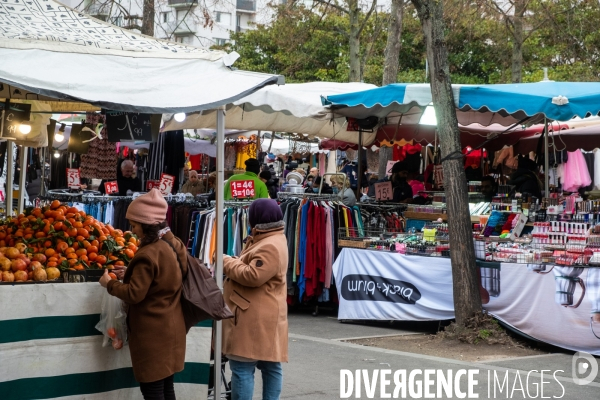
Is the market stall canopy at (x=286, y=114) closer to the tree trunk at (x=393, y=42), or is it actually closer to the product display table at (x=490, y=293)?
the product display table at (x=490, y=293)

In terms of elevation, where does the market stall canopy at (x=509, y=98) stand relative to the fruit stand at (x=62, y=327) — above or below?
above

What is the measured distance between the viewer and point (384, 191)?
14.7 metres

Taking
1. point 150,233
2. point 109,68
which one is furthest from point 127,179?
point 150,233

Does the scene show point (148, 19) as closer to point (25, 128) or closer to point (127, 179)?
point (127, 179)

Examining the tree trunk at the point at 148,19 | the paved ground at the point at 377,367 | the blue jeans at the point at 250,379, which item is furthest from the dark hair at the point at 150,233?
the tree trunk at the point at 148,19

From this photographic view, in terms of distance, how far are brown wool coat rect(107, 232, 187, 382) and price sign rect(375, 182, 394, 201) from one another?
9.43 metres

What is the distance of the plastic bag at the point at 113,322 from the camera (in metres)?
5.84

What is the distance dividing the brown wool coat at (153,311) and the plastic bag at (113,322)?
0.92ft

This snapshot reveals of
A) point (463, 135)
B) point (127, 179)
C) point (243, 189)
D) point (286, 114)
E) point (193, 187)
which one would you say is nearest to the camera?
point (243, 189)

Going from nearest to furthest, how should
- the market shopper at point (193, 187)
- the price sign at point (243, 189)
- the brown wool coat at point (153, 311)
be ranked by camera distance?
the brown wool coat at point (153, 311)
the price sign at point (243, 189)
the market shopper at point (193, 187)

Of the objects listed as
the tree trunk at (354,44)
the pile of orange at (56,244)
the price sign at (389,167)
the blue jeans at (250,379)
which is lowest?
the blue jeans at (250,379)

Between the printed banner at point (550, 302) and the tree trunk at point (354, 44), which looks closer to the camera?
the printed banner at point (550, 302)

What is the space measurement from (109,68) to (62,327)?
6.14 ft

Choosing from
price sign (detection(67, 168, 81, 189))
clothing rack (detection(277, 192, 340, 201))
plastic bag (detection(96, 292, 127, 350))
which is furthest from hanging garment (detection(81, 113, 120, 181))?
plastic bag (detection(96, 292, 127, 350))
